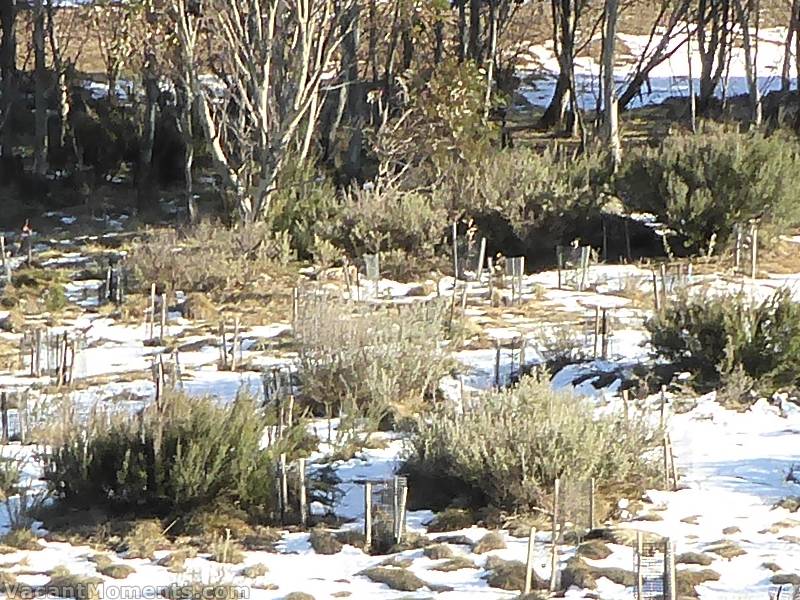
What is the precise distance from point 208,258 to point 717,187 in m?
5.46

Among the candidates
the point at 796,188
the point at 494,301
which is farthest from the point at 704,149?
the point at 494,301

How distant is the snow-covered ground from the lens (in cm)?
533

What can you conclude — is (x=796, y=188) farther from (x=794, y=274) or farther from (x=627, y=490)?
(x=627, y=490)

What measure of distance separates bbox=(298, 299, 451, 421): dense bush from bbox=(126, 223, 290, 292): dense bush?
130 inches

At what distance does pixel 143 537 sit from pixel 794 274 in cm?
854

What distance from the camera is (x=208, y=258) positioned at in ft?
40.0

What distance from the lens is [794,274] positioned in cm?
1255

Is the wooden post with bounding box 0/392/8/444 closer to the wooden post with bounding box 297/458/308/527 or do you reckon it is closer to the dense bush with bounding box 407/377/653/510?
the wooden post with bounding box 297/458/308/527

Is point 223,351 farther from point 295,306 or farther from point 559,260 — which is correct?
point 559,260

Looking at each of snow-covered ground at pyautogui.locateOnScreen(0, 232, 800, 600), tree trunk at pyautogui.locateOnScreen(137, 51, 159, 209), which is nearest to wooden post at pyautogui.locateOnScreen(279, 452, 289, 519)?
snow-covered ground at pyautogui.locateOnScreen(0, 232, 800, 600)

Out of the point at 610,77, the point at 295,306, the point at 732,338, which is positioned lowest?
the point at 295,306

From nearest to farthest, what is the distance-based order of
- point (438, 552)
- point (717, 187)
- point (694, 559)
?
point (694, 559) < point (438, 552) < point (717, 187)

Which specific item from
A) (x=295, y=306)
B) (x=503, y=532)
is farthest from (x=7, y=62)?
(x=503, y=532)

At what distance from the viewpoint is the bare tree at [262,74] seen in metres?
14.1
